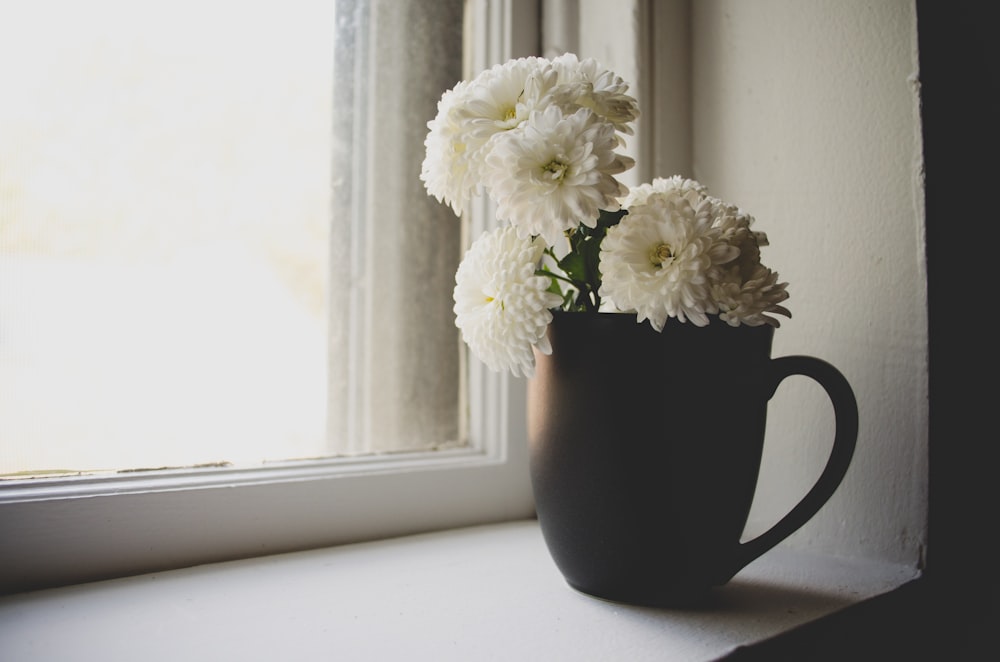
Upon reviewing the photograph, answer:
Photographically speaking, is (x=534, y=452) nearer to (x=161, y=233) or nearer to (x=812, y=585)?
(x=812, y=585)

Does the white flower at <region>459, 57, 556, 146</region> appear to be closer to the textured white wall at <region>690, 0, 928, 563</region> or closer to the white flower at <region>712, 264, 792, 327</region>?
the white flower at <region>712, 264, 792, 327</region>

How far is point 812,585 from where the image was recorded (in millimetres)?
601

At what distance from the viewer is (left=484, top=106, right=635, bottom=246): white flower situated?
0.45 metres

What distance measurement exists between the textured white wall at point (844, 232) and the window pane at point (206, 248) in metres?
0.39

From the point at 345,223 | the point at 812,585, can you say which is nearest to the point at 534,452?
the point at 812,585

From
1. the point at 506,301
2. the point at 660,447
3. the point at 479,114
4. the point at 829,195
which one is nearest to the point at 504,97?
the point at 479,114

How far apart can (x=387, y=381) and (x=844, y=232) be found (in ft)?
1.74

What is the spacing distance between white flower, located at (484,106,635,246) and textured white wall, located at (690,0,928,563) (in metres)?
0.34

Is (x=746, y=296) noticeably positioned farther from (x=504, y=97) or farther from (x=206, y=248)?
(x=206, y=248)

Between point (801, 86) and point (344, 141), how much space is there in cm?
52

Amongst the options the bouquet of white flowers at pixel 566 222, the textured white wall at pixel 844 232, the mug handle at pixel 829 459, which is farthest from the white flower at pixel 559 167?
the textured white wall at pixel 844 232

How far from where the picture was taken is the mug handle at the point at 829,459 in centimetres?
52

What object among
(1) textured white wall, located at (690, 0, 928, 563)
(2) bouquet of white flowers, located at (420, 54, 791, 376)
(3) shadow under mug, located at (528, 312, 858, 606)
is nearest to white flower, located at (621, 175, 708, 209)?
(2) bouquet of white flowers, located at (420, 54, 791, 376)

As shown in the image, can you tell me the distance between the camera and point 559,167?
46 centimetres
